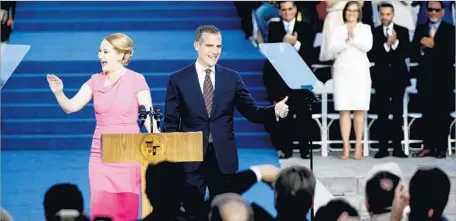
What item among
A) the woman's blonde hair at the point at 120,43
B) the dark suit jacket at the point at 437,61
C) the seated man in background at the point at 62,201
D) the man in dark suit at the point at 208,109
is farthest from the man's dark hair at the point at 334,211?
the dark suit jacket at the point at 437,61

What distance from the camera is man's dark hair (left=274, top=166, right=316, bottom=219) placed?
5.43 m

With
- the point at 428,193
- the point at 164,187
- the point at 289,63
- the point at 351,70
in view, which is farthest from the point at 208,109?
the point at 351,70

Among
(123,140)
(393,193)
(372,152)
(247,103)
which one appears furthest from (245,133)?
(393,193)

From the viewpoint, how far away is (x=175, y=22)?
1734cm

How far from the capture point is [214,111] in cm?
825

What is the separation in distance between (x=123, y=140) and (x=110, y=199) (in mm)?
971

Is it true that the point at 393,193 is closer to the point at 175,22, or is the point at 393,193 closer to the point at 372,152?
the point at 372,152

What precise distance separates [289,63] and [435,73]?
3753 mm

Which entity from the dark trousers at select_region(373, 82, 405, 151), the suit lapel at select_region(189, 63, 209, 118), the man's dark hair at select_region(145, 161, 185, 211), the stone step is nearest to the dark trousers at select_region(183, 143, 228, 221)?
the suit lapel at select_region(189, 63, 209, 118)

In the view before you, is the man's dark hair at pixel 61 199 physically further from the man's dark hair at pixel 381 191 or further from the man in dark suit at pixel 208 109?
the man in dark suit at pixel 208 109

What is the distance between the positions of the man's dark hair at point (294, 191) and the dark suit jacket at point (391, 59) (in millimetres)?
6988

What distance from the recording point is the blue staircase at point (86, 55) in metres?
13.8

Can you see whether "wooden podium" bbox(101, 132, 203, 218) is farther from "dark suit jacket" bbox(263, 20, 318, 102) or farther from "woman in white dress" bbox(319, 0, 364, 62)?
"dark suit jacket" bbox(263, 20, 318, 102)

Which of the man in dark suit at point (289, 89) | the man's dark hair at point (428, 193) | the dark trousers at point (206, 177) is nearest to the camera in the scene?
the man's dark hair at point (428, 193)
